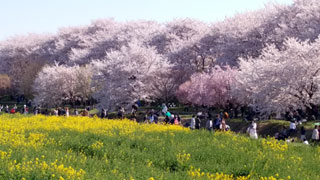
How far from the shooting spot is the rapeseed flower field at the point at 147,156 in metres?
10.9

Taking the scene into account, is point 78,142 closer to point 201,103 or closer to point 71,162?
point 71,162

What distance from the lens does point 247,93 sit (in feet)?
118

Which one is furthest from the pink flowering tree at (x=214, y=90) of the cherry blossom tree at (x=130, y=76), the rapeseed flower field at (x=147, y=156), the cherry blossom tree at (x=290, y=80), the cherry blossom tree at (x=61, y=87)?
the rapeseed flower field at (x=147, y=156)

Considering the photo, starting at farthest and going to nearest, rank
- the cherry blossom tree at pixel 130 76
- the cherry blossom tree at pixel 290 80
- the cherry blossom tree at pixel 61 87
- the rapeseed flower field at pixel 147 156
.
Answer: the cherry blossom tree at pixel 61 87
the cherry blossom tree at pixel 130 76
the cherry blossom tree at pixel 290 80
the rapeseed flower field at pixel 147 156

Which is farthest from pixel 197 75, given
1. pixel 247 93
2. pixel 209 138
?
pixel 209 138

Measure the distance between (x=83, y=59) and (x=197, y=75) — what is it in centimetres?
3308

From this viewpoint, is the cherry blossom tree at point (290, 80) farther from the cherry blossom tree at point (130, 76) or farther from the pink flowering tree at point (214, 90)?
the cherry blossom tree at point (130, 76)

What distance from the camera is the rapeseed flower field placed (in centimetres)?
1091

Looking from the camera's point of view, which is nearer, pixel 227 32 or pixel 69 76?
pixel 227 32

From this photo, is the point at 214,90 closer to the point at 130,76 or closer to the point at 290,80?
the point at 130,76

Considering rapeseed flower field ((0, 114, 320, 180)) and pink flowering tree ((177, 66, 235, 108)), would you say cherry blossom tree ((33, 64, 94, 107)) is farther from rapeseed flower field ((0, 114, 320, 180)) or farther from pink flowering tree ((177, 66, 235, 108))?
rapeseed flower field ((0, 114, 320, 180))

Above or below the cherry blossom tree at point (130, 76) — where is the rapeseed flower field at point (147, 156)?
below

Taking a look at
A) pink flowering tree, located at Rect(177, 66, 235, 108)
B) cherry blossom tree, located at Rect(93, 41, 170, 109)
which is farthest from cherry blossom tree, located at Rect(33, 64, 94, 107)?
pink flowering tree, located at Rect(177, 66, 235, 108)

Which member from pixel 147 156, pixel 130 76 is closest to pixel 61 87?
pixel 130 76
